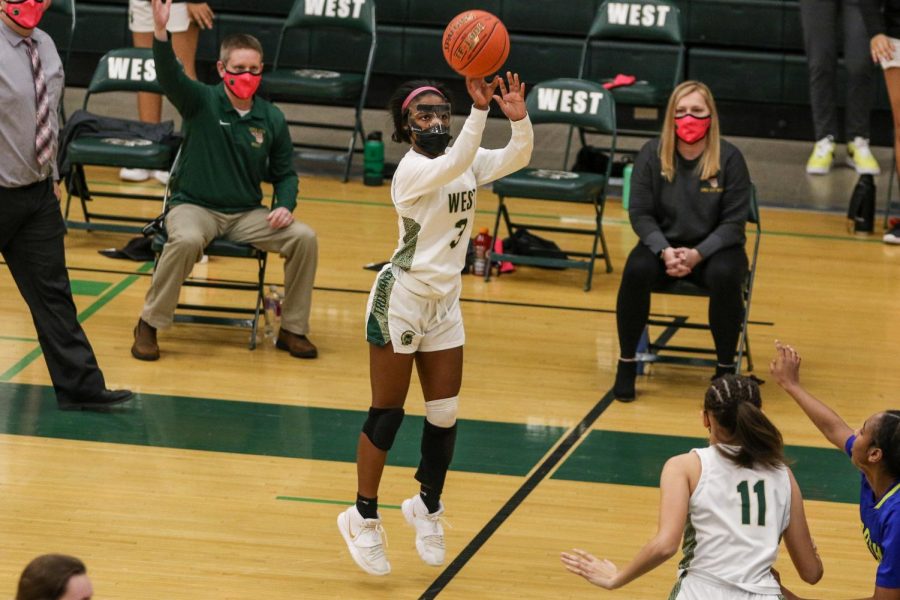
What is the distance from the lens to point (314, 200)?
35.4ft

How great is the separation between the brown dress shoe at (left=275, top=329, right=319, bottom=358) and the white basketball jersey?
393 centimetres

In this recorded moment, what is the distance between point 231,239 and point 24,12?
1.81m

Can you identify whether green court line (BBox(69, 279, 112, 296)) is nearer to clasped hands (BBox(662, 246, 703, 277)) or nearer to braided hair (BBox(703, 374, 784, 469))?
clasped hands (BBox(662, 246, 703, 277))

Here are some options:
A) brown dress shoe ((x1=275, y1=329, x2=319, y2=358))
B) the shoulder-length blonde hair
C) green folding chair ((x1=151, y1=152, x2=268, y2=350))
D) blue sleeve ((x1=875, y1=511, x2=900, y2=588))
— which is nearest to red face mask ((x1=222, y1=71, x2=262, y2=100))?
green folding chair ((x1=151, y1=152, x2=268, y2=350))

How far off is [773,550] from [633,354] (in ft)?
10.9

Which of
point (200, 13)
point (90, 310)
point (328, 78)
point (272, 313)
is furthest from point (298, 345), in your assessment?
point (200, 13)

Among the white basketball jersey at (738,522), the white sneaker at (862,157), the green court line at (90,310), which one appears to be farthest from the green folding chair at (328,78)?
the white basketball jersey at (738,522)

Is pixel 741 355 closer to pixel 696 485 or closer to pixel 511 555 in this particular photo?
pixel 511 555

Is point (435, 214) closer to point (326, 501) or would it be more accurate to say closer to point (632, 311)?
point (326, 501)

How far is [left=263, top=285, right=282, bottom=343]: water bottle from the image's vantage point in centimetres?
792

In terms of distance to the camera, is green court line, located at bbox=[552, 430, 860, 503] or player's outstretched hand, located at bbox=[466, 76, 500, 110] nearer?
player's outstretched hand, located at bbox=[466, 76, 500, 110]

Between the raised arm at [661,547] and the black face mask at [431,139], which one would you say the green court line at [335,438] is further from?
the raised arm at [661,547]

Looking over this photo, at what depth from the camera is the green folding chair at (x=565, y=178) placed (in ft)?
29.5

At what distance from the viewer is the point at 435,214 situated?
5000mm
